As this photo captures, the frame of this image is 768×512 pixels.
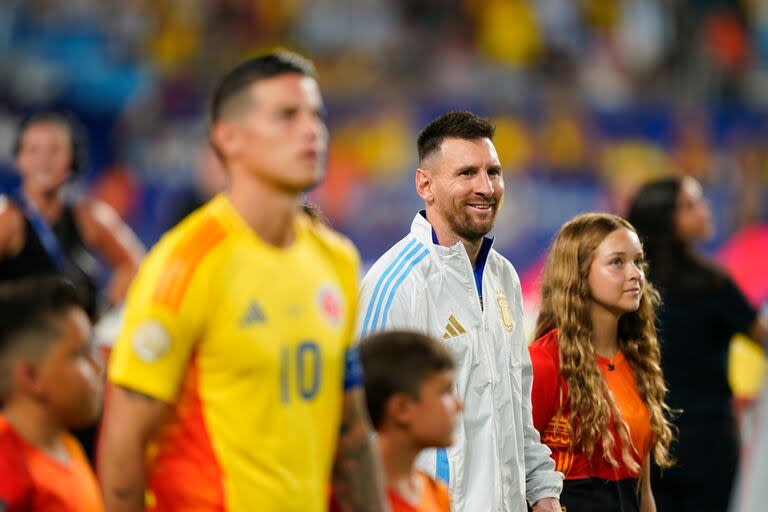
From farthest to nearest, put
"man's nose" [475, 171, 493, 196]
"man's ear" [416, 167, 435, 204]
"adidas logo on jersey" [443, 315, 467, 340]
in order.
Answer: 1. "man's ear" [416, 167, 435, 204]
2. "man's nose" [475, 171, 493, 196]
3. "adidas logo on jersey" [443, 315, 467, 340]

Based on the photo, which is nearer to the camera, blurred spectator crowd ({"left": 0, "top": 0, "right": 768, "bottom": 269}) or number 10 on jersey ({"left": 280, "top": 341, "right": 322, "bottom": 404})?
number 10 on jersey ({"left": 280, "top": 341, "right": 322, "bottom": 404})

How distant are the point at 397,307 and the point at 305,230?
1.40 m

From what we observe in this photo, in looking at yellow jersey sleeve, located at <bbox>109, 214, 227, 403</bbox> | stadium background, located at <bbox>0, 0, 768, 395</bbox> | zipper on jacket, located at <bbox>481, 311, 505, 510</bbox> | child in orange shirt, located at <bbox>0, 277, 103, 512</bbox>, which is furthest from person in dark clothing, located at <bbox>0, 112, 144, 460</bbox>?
stadium background, located at <bbox>0, 0, 768, 395</bbox>

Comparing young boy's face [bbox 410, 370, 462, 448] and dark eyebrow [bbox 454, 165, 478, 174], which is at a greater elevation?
dark eyebrow [bbox 454, 165, 478, 174]

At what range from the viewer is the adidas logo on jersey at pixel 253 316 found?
11.4ft

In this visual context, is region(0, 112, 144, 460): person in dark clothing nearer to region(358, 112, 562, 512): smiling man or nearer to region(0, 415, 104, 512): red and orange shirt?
region(358, 112, 562, 512): smiling man

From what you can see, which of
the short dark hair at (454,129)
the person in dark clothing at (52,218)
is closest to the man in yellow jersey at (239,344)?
the short dark hair at (454,129)

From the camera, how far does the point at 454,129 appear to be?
5.74 metres

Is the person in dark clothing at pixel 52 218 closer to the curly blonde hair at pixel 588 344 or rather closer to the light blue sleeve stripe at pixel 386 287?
the light blue sleeve stripe at pixel 386 287

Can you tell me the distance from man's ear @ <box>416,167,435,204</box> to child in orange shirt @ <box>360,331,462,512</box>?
63.7 inches

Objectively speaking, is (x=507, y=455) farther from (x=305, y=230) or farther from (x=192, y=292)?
(x=192, y=292)

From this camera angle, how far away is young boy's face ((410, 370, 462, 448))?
13.2 ft

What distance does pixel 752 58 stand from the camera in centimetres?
2112

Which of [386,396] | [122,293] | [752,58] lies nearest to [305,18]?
[752,58]
